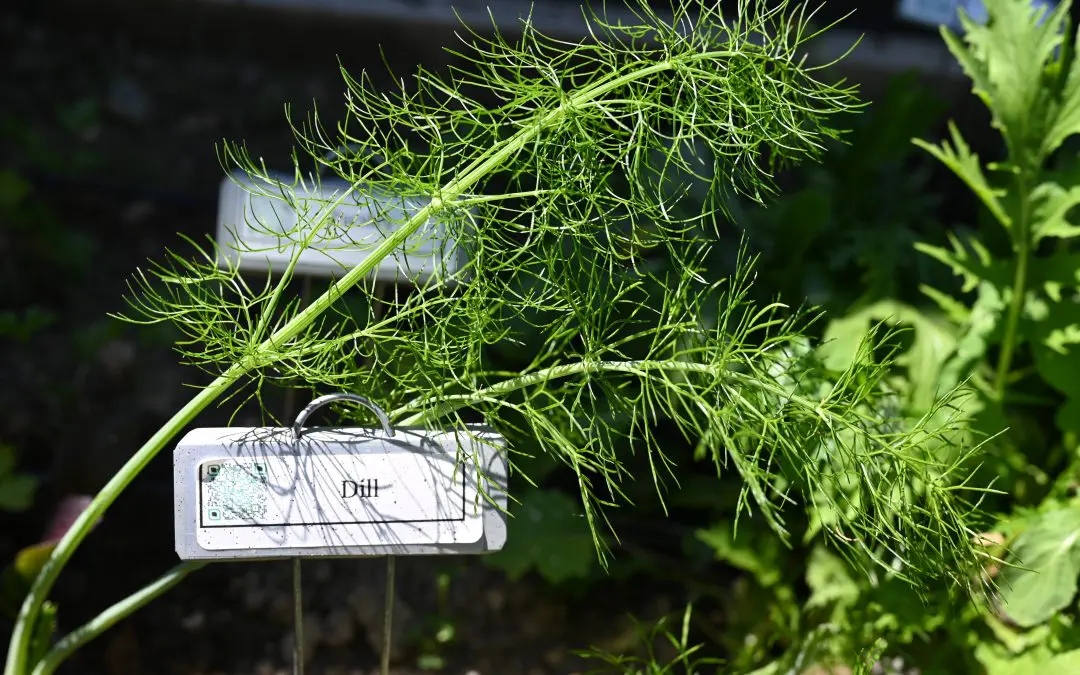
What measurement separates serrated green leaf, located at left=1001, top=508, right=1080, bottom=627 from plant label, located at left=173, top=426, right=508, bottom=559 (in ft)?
2.32

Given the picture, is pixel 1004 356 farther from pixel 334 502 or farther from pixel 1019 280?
pixel 334 502

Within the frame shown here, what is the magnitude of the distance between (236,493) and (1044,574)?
938 mm

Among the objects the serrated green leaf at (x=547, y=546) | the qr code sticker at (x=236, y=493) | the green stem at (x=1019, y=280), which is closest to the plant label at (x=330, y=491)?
the qr code sticker at (x=236, y=493)

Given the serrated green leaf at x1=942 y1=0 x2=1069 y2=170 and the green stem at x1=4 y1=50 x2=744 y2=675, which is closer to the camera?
the green stem at x1=4 y1=50 x2=744 y2=675

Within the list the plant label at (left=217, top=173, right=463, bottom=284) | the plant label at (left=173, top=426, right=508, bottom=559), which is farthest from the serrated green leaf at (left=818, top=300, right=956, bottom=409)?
Result: the plant label at (left=173, top=426, right=508, bottom=559)

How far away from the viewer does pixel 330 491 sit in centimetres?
79

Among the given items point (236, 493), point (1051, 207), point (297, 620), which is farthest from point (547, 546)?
point (1051, 207)

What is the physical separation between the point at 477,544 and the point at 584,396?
54 cm

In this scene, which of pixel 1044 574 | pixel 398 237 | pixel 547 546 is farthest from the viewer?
pixel 547 546

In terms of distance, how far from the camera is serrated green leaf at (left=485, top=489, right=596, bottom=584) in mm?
1422

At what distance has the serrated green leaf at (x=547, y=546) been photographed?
142cm

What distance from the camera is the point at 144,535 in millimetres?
1471

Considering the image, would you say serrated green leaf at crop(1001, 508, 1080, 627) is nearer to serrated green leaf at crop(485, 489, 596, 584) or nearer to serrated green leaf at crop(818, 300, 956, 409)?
serrated green leaf at crop(818, 300, 956, 409)

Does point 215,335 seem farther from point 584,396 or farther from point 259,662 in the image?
point 259,662
